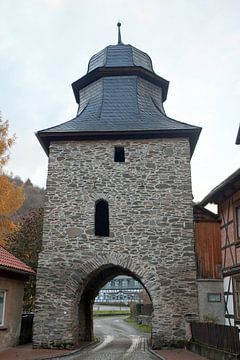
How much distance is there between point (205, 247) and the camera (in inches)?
576

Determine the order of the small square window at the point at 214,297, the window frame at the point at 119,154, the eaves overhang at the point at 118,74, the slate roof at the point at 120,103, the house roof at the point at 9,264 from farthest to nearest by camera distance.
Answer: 1. the eaves overhang at the point at 118,74
2. the window frame at the point at 119,154
3. the slate roof at the point at 120,103
4. the small square window at the point at 214,297
5. the house roof at the point at 9,264

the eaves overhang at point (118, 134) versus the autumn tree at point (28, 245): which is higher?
the eaves overhang at point (118, 134)

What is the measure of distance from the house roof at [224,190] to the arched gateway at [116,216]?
88.8 inches

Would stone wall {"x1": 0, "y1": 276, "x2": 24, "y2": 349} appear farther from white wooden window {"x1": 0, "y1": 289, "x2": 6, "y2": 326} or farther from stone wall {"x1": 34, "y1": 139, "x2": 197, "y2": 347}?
stone wall {"x1": 34, "y1": 139, "x2": 197, "y2": 347}

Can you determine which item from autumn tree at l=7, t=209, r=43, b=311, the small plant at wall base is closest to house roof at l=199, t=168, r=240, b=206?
the small plant at wall base

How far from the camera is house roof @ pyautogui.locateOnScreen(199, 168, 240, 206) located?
36.5 ft

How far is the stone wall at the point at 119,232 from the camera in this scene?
1446 centimetres

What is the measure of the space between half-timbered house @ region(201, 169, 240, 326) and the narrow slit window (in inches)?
181

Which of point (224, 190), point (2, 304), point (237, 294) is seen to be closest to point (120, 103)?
point (224, 190)

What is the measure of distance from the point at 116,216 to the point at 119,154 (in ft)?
8.48

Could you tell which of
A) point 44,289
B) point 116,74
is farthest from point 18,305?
point 116,74

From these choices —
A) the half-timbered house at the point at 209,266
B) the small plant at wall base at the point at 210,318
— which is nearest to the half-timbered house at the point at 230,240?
the half-timbered house at the point at 209,266

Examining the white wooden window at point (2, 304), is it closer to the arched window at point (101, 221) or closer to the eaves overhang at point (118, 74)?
the arched window at point (101, 221)

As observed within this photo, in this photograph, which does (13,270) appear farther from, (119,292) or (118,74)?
(119,292)
